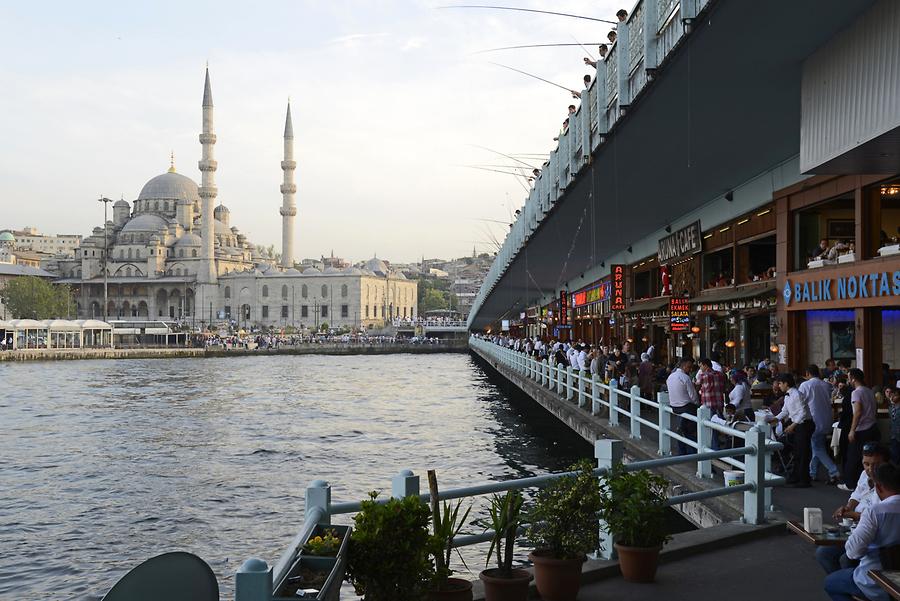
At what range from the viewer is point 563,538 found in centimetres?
709

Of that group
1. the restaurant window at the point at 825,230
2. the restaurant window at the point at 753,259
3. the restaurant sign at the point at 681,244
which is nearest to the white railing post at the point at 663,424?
the restaurant window at the point at 825,230

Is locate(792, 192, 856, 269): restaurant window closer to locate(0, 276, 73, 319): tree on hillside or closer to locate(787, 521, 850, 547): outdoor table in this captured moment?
locate(787, 521, 850, 547): outdoor table

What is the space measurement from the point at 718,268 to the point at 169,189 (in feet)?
577

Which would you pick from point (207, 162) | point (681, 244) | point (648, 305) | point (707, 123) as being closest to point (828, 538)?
point (707, 123)

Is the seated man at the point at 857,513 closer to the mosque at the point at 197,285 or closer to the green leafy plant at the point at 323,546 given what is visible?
the green leafy plant at the point at 323,546

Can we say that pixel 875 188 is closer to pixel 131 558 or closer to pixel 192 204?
pixel 131 558

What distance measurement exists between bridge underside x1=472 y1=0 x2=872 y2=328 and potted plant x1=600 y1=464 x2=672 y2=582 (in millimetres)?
5337

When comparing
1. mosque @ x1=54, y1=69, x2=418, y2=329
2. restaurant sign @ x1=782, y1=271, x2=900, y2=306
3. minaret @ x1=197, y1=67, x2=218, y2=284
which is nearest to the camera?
restaurant sign @ x1=782, y1=271, x2=900, y2=306

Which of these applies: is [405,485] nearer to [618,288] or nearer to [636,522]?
[636,522]

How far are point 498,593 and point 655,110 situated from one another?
10252 millimetres

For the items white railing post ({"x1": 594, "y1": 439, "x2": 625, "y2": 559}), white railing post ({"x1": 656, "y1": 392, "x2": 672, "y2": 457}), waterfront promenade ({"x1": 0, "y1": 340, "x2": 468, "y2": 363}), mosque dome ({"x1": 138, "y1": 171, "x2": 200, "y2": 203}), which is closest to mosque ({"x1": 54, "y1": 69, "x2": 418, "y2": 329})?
mosque dome ({"x1": 138, "y1": 171, "x2": 200, "y2": 203})

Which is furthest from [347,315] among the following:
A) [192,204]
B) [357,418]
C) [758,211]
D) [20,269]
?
[758,211]

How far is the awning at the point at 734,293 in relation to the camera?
21.4 m

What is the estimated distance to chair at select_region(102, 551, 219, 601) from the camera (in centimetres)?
450
